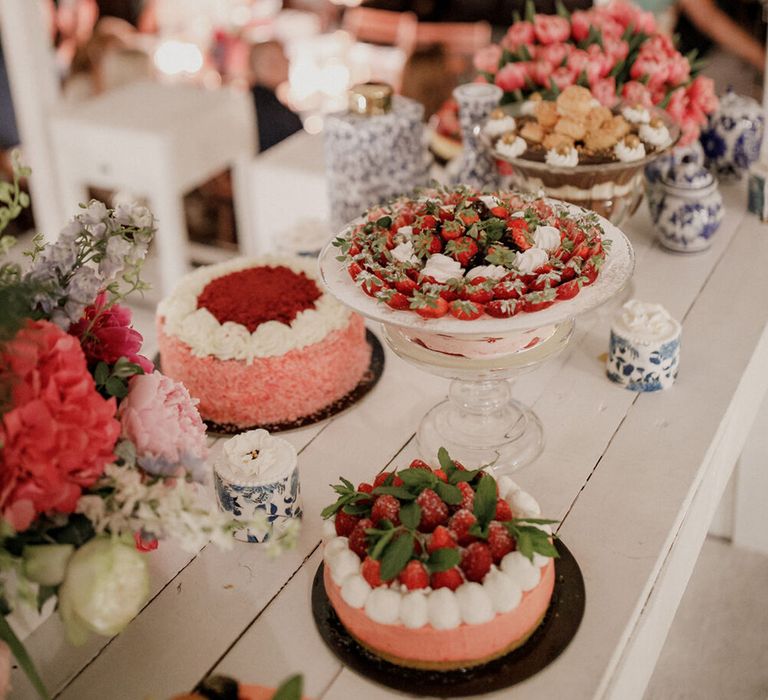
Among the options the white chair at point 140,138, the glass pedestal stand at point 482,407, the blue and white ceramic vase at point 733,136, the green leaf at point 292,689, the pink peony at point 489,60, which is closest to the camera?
the green leaf at point 292,689

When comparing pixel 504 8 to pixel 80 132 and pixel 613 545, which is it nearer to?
pixel 80 132

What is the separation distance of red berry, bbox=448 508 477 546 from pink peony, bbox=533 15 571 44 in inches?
40.6

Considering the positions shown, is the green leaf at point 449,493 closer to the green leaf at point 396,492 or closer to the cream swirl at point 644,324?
the green leaf at point 396,492

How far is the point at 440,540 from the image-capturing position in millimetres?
876

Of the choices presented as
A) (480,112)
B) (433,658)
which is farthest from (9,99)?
(433,658)

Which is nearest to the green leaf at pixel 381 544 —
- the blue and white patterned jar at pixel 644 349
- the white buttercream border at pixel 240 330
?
the white buttercream border at pixel 240 330

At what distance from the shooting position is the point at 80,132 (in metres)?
2.83

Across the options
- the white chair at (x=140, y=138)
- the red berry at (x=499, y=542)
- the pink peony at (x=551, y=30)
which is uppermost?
the pink peony at (x=551, y=30)

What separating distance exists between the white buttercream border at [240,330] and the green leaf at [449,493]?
39cm

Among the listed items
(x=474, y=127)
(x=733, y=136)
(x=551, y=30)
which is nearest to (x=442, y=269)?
(x=474, y=127)

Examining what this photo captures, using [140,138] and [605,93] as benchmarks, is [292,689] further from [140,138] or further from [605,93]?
[140,138]

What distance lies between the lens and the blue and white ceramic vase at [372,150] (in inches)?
65.7

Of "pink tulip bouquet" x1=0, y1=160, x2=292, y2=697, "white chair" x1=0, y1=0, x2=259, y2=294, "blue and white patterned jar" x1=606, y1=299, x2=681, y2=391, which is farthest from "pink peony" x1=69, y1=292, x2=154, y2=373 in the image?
"white chair" x1=0, y1=0, x2=259, y2=294

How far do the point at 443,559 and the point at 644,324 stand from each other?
1.96 ft
